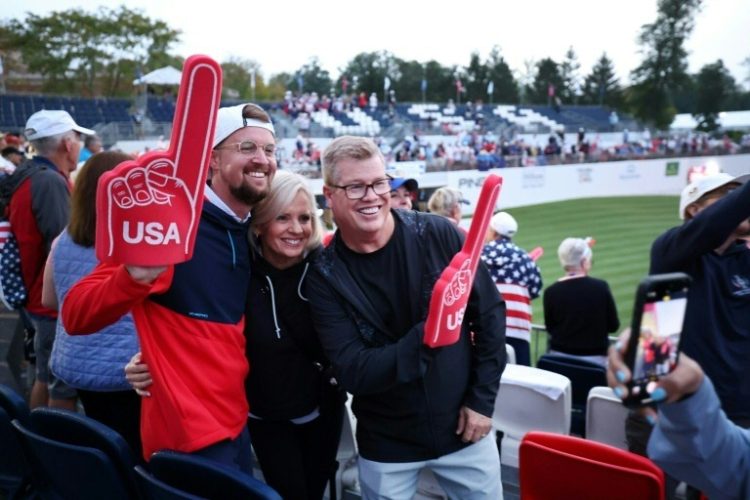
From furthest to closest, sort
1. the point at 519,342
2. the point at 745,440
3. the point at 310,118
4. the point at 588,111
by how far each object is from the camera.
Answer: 1. the point at 588,111
2. the point at 310,118
3. the point at 519,342
4. the point at 745,440

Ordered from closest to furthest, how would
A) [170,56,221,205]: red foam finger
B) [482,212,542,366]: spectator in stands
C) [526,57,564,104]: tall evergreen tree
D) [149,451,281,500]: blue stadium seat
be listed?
[170,56,221,205]: red foam finger
[149,451,281,500]: blue stadium seat
[482,212,542,366]: spectator in stands
[526,57,564,104]: tall evergreen tree

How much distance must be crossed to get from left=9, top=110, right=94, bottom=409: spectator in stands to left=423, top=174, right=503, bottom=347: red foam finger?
7.37ft

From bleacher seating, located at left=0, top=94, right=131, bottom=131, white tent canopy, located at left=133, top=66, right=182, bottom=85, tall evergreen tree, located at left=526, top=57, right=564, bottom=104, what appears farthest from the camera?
tall evergreen tree, located at left=526, top=57, right=564, bottom=104

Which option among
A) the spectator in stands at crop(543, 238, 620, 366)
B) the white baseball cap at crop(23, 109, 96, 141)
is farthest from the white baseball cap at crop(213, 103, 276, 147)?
the spectator in stands at crop(543, 238, 620, 366)

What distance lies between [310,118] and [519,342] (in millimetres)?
26033

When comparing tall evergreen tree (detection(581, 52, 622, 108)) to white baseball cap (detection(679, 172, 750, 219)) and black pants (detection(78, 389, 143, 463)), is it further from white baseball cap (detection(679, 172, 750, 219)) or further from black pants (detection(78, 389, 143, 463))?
black pants (detection(78, 389, 143, 463))

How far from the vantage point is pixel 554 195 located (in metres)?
21.6

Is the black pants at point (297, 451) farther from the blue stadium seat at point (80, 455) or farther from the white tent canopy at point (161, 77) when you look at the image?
the white tent canopy at point (161, 77)

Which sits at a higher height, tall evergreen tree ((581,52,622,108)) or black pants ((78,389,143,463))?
tall evergreen tree ((581,52,622,108))

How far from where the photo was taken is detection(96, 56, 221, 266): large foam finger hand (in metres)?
1.52

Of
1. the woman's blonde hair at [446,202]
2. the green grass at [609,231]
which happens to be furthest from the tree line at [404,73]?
the woman's blonde hair at [446,202]

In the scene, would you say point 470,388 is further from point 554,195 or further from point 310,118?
point 310,118

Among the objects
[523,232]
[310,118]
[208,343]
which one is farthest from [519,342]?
[310,118]

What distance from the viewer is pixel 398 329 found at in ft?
6.49
